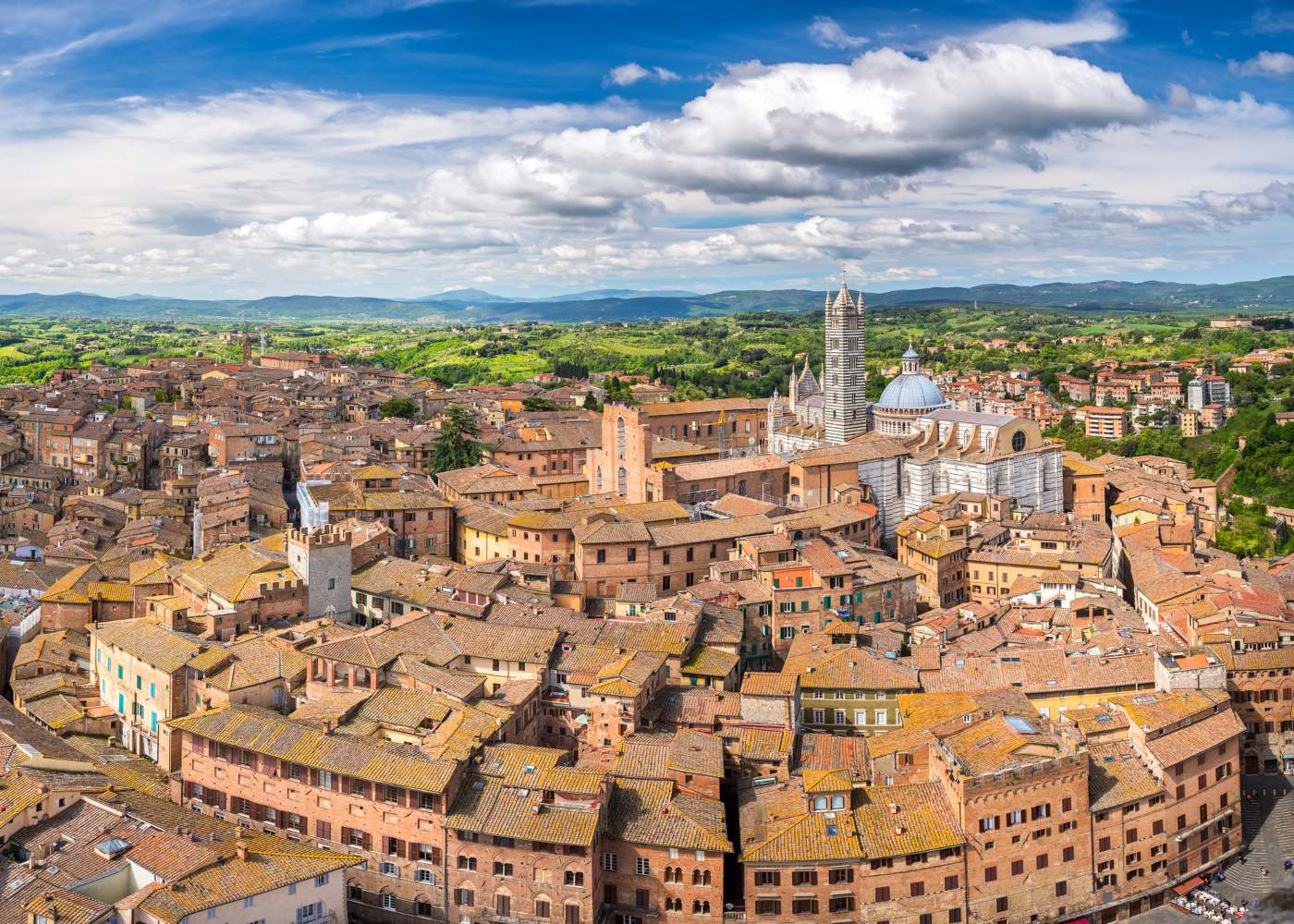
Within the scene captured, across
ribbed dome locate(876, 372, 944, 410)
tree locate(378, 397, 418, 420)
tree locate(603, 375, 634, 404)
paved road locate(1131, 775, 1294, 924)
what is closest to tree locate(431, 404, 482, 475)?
tree locate(378, 397, 418, 420)

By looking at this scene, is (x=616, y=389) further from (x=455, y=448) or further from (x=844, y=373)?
(x=455, y=448)

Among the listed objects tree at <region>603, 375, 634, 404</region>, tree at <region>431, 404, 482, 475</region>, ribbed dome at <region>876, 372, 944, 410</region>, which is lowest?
tree at <region>431, 404, 482, 475</region>

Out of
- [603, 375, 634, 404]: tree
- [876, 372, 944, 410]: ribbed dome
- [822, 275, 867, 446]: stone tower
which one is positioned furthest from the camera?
[603, 375, 634, 404]: tree

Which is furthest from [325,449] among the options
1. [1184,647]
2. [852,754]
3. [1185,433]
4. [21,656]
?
[1185,433]

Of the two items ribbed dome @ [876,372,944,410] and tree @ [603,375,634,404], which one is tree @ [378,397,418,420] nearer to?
tree @ [603,375,634,404]

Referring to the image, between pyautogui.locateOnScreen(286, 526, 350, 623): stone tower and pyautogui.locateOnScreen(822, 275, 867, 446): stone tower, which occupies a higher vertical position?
pyautogui.locateOnScreen(822, 275, 867, 446): stone tower

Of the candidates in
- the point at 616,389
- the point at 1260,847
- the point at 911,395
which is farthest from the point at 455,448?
the point at 1260,847
